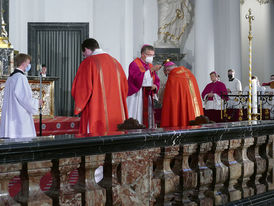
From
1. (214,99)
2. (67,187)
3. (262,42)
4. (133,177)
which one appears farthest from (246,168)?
(262,42)

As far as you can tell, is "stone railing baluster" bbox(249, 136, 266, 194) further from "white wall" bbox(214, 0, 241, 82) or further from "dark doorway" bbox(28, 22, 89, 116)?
"white wall" bbox(214, 0, 241, 82)

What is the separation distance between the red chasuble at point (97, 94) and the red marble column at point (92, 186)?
2.20 m

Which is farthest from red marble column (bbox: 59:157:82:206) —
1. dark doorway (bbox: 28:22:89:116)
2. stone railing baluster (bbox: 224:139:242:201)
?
dark doorway (bbox: 28:22:89:116)

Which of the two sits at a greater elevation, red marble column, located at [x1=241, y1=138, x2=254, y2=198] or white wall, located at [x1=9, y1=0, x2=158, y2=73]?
white wall, located at [x1=9, y1=0, x2=158, y2=73]

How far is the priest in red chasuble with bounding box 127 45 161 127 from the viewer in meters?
6.29

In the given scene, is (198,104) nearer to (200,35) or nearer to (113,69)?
(113,69)

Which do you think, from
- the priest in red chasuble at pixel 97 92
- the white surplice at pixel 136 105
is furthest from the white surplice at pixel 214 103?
the priest in red chasuble at pixel 97 92

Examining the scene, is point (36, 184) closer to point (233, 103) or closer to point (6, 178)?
point (6, 178)

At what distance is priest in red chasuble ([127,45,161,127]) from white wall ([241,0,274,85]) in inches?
435

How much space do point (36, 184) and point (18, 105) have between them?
4155 millimetres

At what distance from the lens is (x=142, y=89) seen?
21.2 ft

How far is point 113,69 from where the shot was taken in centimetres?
460

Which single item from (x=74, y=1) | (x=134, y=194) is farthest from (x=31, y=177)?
(x=74, y=1)

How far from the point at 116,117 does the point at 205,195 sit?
206 cm
